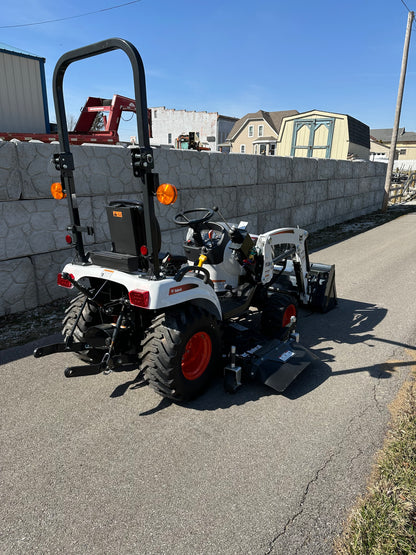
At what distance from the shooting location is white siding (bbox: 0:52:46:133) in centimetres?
990

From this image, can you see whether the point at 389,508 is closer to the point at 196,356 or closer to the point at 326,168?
the point at 196,356

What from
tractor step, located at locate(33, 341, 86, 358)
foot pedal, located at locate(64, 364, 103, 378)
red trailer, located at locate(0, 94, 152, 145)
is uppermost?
red trailer, located at locate(0, 94, 152, 145)

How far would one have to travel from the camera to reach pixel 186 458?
109 inches

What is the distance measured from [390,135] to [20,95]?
65383 millimetres

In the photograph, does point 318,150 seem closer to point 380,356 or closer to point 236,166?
point 236,166

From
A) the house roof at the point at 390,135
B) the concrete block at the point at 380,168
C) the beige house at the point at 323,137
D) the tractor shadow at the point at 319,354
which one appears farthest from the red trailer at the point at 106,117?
the house roof at the point at 390,135

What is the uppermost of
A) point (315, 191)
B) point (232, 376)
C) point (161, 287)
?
point (315, 191)

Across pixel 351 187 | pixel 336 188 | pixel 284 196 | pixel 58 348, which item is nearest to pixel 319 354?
pixel 58 348

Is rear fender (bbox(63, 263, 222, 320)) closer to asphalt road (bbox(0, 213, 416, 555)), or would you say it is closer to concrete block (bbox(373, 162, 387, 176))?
asphalt road (bbox(0, 213, 416, 555))

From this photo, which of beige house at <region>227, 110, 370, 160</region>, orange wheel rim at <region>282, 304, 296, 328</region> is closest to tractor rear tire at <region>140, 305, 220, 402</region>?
orange wheel rim at <region>282, 304, 296, 328</region>

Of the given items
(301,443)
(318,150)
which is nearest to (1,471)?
(301,443)

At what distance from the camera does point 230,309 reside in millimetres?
4094

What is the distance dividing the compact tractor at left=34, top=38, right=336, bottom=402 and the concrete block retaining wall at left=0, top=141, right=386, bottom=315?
6.99ft

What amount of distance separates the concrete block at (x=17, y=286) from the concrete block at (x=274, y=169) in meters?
6.47
